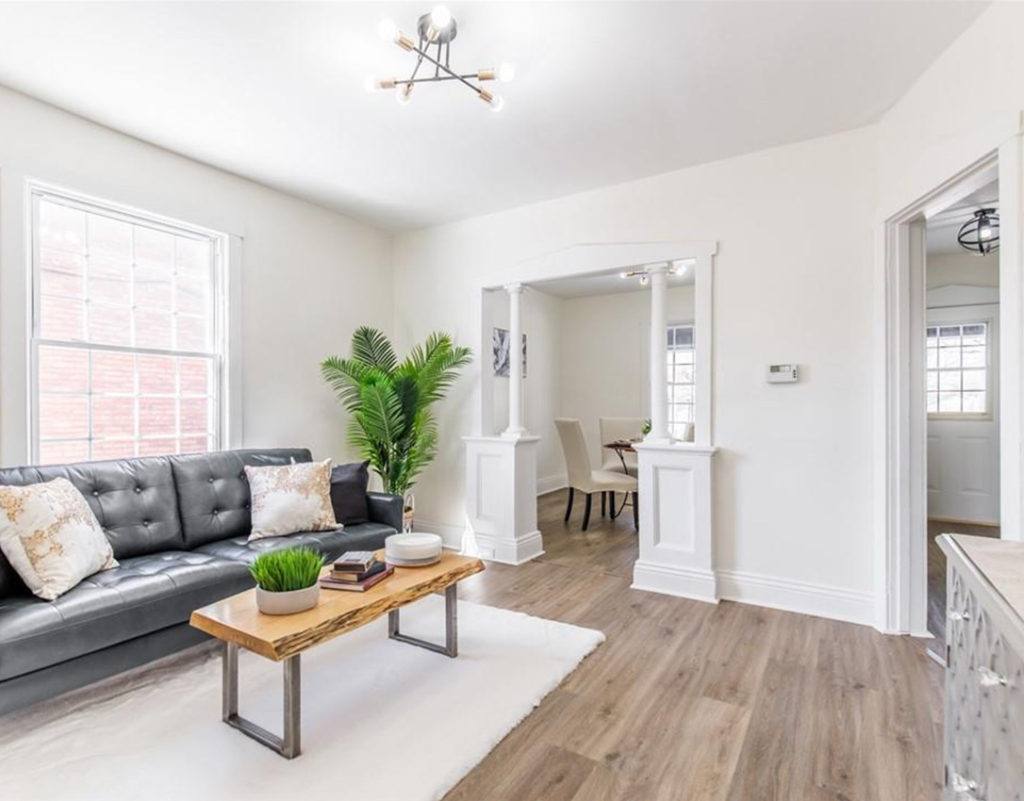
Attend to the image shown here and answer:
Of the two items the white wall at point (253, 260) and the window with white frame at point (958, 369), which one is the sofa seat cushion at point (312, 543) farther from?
the window with white frame at point (958, 369)

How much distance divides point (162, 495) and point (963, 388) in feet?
22.1

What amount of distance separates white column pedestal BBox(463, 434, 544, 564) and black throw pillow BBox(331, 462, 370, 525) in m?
1.06

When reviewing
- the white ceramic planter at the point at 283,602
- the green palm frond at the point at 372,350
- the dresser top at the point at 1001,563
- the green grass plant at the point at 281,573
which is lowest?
the white ceramic planter at the point at 283,602

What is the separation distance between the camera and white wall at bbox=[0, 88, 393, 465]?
2590mm

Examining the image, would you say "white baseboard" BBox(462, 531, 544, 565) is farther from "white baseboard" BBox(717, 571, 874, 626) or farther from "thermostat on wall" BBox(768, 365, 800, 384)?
"thermostat on wall" BBox(768, 365, 800, 384)

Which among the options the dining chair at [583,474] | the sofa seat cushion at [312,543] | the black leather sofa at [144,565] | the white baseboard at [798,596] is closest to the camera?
the black leather sofa at [144,565]

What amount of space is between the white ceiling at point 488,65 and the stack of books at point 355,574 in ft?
6.96

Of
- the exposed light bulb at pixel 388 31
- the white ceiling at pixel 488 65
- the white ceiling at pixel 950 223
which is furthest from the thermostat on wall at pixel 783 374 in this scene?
the exposed light bulb at pixel 388 31

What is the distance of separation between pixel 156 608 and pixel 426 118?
8.54ft

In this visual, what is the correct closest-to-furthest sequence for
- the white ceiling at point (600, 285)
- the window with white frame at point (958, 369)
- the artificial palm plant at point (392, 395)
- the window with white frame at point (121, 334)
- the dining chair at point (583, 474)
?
the window with white frame at point (121, 334) < the artificial palm plant at point (392, 395) < the dining chair at point (583, 474) < the window with white frame at point (958, 369) < the white ceiling at point (600, 285)

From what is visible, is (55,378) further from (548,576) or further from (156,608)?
(548,576)

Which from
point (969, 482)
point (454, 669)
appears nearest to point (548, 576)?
point (454, 669)

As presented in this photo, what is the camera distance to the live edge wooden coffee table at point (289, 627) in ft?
5.42

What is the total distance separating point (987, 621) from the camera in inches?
39.2
